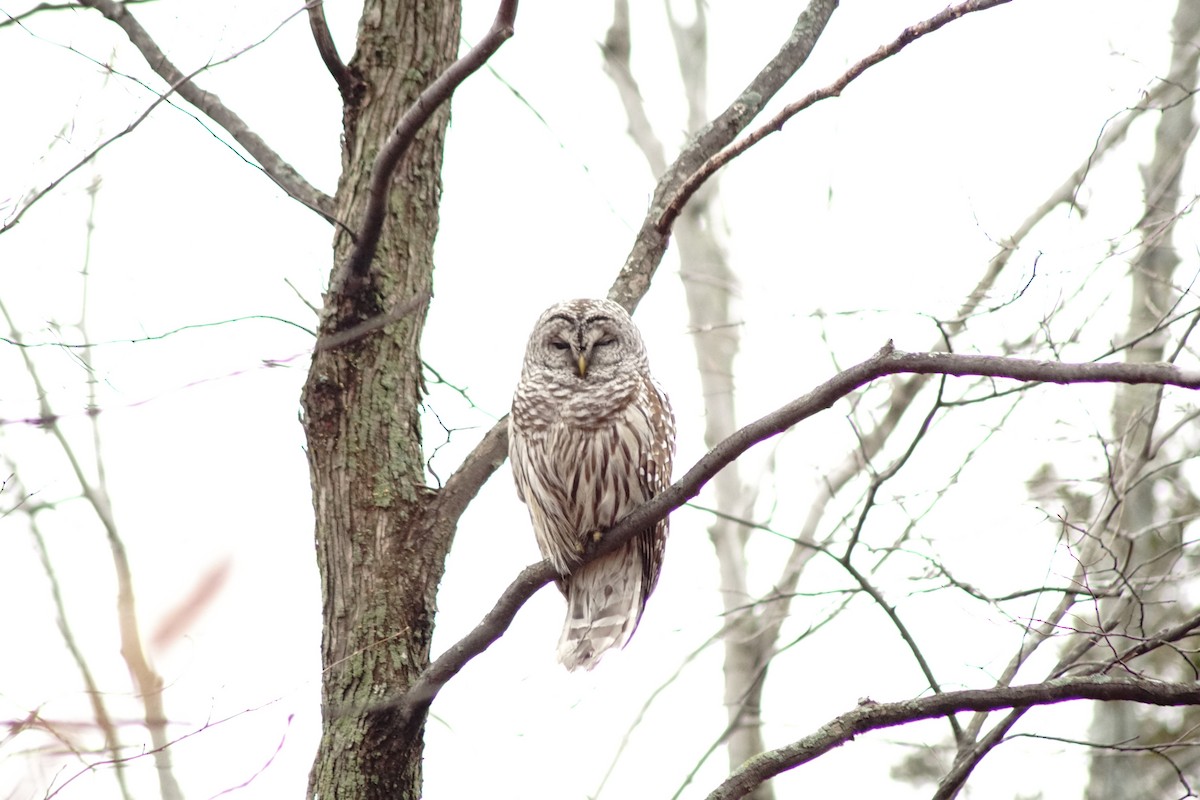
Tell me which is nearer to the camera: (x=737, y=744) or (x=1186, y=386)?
(x=1186, y=386)

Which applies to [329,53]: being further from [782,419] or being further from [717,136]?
[782,419]

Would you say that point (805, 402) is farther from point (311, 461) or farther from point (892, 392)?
point (892, 392)

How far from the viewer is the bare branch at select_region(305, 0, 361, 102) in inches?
159

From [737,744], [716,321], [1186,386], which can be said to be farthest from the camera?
[716,321]

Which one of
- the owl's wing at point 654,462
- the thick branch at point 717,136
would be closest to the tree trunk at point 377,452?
the thick branch at point 717,136

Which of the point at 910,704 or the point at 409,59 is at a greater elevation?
the point at 409,59

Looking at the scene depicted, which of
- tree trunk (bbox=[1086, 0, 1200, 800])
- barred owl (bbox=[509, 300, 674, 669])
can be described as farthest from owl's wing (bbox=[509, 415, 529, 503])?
tree trunk (bbox=[1086, 0, 1200, 800])

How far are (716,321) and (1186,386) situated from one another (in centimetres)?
654

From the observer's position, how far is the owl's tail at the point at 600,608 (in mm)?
5074

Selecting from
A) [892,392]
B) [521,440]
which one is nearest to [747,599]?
[892,392]

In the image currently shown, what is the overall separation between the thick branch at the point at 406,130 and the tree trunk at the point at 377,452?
0.15m

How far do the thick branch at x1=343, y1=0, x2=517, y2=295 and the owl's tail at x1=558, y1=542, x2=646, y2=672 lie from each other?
5.67 feet

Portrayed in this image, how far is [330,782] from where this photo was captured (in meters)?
3.69

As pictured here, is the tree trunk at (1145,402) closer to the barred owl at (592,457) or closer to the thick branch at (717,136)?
the thick branch at (717,136)
